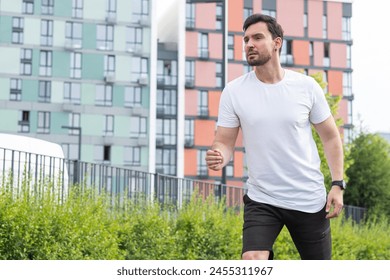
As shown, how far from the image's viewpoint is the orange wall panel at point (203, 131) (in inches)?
2596

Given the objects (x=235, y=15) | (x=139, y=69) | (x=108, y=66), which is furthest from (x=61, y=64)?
(x=235, y=15)

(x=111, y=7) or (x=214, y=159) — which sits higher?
(x=111, y=7)

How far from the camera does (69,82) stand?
6072 cm

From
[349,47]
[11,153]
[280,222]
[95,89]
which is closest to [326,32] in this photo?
[349,47]

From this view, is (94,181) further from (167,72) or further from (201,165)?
(167,72)

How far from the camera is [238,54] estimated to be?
67438 mm

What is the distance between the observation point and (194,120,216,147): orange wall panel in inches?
2596

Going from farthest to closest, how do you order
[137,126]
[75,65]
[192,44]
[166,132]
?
[192,44], [166,132], [137,126], [75,65]

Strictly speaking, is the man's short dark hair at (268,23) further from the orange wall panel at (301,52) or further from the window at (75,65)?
the orange wall panel at (301,52)

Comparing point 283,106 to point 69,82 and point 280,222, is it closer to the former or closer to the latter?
point 280,222

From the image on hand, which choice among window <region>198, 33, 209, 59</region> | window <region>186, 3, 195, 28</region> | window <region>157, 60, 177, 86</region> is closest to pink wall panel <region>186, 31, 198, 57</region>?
window <region>198, 33, 209, 59</region>

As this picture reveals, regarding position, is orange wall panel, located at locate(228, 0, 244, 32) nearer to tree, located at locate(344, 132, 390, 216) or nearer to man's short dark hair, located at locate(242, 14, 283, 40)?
tree, located at locate(344, 132, 390, 216)

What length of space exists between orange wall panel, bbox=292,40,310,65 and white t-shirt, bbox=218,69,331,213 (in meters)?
64.0

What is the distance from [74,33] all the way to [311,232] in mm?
57021
